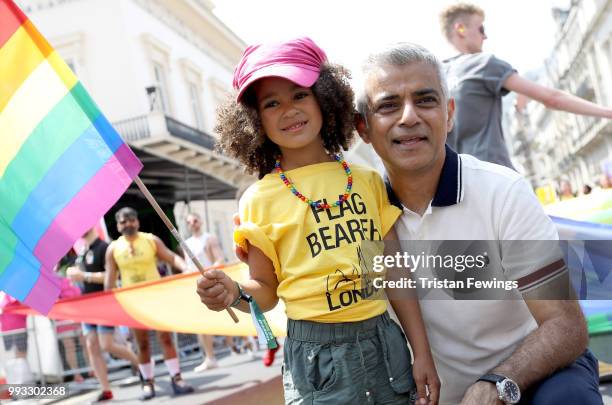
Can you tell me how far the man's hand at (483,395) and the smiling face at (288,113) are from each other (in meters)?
1.12

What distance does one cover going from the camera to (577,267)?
2.92 metres

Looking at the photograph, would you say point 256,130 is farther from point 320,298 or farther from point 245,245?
point 320,298

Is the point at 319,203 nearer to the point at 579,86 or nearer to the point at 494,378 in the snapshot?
the point at 494,378

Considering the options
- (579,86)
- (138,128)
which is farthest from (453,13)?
(579,86)

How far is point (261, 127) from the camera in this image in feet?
8.93

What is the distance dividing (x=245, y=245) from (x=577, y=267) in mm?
1457

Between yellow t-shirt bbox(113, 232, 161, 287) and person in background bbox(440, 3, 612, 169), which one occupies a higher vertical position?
person in background bbox(440, 3, 612, 169)

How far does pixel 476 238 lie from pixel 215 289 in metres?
0.88

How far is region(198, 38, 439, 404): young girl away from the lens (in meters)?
2.32

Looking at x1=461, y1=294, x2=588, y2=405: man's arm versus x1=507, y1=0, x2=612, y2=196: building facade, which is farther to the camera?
x1=507, y1=0, x2=612, y2=196: building facade

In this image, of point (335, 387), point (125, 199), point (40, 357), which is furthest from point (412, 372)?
point (125, 199)

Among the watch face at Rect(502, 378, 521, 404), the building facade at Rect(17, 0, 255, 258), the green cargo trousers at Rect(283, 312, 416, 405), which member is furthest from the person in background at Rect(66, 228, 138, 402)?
the building facade at Rect(17, 0, 255, 258)

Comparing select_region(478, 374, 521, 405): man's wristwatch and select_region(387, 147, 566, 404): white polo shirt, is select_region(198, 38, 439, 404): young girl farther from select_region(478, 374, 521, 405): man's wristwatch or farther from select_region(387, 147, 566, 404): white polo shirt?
select_region(478, 374, 521, 405): man's wristwatch

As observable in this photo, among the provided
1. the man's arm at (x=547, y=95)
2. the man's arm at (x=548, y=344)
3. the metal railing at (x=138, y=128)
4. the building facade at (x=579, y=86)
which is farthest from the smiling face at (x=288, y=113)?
the building facade at (x=579, y=86)
